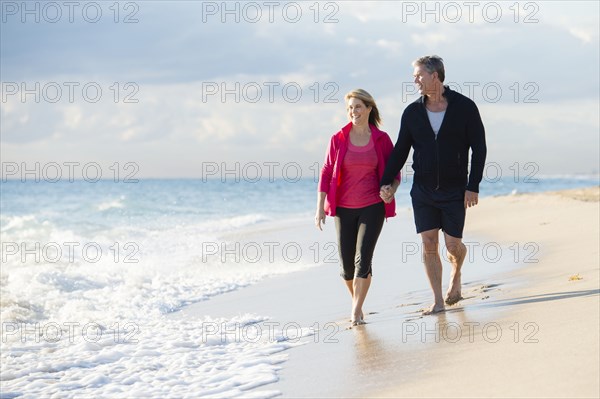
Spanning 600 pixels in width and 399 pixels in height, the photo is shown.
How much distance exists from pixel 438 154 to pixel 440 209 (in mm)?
463

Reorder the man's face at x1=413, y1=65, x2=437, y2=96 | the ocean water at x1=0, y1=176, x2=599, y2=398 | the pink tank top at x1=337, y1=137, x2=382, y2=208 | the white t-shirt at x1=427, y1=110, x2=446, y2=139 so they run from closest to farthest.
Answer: the ocean water at x1=0, y1=176, x2=599, y2=398 → the man's face at x1=413, y1=65, x2=437, y2=96 → the white t-shirt at x1=427, y1=110, x2=446, y2=139 → the pink tank top at x1=337, y1=137, x2=382, y2=208

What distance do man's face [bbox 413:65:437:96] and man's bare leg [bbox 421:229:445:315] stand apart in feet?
3.73

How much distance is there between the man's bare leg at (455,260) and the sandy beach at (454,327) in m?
0.08

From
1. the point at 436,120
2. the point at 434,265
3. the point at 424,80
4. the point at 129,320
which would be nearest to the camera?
the point at 424,80

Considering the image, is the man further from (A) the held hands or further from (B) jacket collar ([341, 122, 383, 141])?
(B) jacket collar ([341, 122, 383, 141])

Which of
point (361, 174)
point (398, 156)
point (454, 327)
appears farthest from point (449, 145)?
point (454, 327)

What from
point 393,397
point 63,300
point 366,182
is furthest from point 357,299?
point 63,300

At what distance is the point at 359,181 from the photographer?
20.6 feet

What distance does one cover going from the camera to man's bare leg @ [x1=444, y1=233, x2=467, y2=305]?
6.17 meters

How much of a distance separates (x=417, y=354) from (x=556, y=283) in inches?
96.9

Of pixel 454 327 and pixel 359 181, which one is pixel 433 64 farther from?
pixel 454 327

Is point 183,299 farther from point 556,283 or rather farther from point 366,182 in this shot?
point 556,283

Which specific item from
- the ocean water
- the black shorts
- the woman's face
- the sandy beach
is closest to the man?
the black shorts

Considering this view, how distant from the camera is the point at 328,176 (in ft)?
20.9
